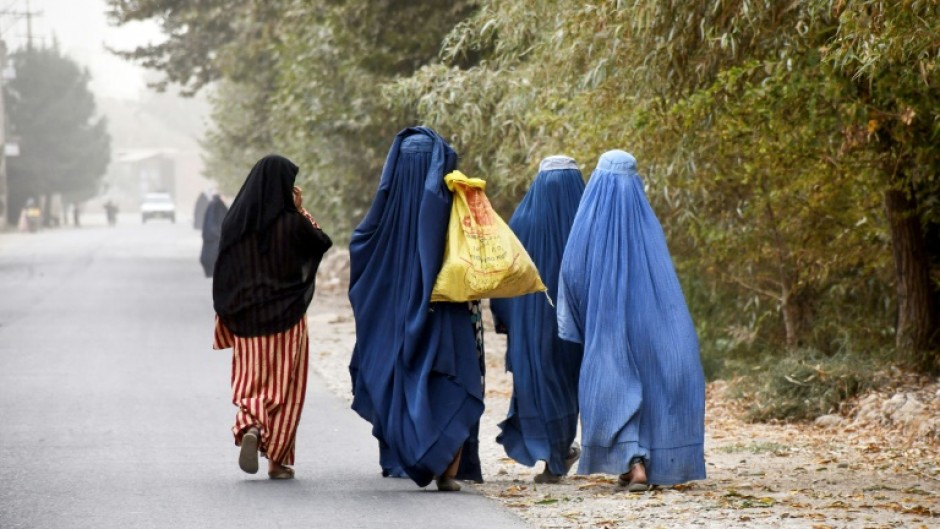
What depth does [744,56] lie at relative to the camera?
10.2 meters

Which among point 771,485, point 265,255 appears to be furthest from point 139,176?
point 771,485

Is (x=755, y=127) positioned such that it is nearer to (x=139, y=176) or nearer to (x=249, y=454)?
(x=249, y=454)

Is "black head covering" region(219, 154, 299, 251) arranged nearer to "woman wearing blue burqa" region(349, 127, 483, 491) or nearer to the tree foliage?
"woman wearing blue burqa" region(349, 127, 483, 491)

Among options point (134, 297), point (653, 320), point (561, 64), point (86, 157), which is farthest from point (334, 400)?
point (86, 157)

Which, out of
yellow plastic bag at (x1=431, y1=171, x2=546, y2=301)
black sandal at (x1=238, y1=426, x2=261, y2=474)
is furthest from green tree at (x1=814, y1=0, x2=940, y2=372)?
black sandal at (x1=238, y1=426, x2=261, y2=474)

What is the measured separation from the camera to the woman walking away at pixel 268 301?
26.1ft

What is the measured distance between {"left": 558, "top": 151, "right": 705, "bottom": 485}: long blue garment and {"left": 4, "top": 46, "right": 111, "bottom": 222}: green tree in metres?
61.3

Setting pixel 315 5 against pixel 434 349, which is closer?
pixel 434 349

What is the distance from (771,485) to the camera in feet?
26.2

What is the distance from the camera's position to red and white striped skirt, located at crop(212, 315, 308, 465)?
7914 mm

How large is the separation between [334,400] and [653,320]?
5303 mm

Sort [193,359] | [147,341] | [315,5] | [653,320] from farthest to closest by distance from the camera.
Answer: [315,5], [147,341], [193,359], [653,320]

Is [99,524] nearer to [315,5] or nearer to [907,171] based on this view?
→ [907,171]

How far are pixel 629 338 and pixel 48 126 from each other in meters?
64.8
